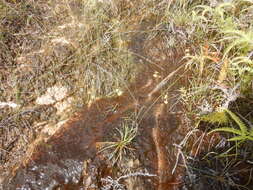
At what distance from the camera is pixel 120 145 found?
170cm

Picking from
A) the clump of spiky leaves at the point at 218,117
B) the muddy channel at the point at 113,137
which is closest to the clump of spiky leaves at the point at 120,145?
the muddy channel at the point at 113,137

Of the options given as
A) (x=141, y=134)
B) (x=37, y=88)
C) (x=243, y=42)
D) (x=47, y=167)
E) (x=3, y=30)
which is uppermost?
(x=3, y=30)

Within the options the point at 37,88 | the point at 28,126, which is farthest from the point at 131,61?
the point at 28,126

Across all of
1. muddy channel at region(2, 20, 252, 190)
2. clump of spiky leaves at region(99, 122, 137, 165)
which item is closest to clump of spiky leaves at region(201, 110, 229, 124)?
muddy channel at region(2, 20, 252, 190)

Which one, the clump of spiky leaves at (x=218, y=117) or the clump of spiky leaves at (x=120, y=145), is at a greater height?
the clump of spiky leaves at (x=218, y=117)

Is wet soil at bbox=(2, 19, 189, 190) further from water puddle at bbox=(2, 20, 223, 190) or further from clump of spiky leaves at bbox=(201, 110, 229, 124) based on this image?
clump of spiky leaves at bbox=(201, 110, 229, 124)

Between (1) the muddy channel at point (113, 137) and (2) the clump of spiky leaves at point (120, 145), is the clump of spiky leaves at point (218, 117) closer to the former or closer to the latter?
(1) the muddy channel at point (113, 137)

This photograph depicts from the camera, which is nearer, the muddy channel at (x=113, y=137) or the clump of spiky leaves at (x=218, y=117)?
the muddy channel at (x=113, y=137)

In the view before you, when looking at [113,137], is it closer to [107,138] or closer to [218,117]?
[107,138]

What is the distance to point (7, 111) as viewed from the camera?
1.90 m

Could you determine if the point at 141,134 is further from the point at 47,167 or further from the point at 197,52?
the point at 197,52

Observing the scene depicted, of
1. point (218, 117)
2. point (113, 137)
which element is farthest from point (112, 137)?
point (218, 117)

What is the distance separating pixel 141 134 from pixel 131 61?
70cm

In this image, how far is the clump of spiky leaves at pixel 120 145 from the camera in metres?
A: 1.67
